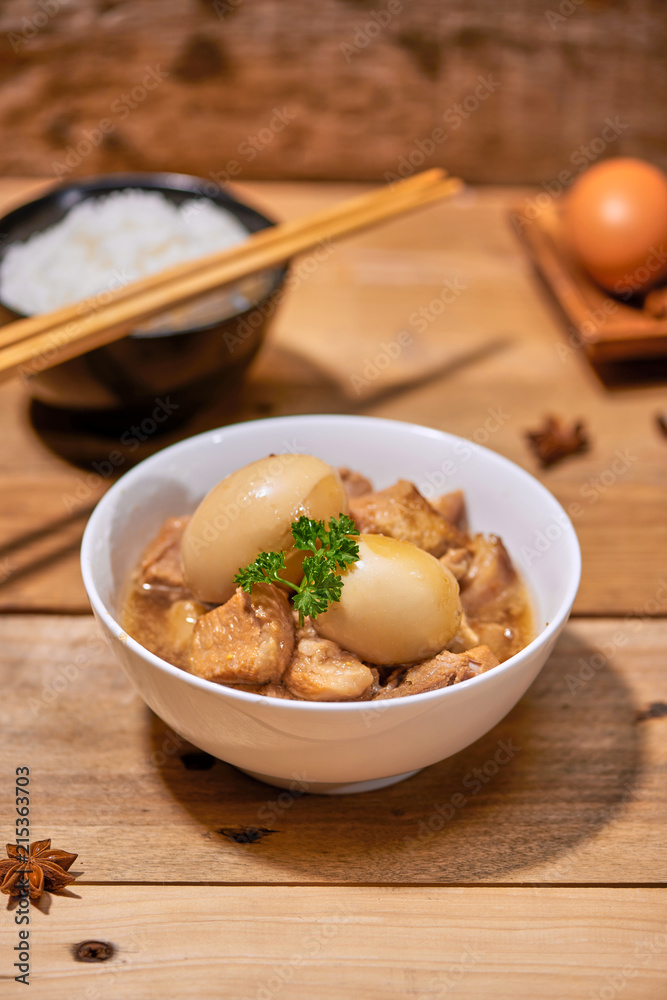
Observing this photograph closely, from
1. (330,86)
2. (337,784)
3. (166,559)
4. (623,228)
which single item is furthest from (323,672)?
(330,86)

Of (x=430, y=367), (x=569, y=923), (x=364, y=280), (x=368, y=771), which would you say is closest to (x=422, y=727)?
(x=368, y=771)

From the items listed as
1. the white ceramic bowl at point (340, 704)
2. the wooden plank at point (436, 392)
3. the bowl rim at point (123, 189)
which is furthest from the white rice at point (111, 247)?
the white ceramic bowl at point (340, 704)

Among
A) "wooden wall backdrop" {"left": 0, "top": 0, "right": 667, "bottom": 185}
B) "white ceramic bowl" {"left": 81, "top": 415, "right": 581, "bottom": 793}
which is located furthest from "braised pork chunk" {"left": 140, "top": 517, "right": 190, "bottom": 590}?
"wooden wall backdrop" {"left": 0, "top": 0, "right": 667, "bottom": 185}

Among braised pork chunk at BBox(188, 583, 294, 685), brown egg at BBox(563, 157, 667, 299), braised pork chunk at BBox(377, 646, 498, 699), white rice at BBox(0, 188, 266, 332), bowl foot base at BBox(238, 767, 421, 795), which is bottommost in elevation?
bowl foot base at BBox(238, 767, 421, 795)

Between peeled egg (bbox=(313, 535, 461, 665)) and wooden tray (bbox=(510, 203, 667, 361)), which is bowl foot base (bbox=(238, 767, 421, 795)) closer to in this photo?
peeled egg (bbox=(313, 535, 461, 665))

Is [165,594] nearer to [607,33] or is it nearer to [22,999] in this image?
[22,999]

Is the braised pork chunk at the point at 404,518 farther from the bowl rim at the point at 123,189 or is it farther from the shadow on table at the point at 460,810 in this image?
the bowl rim at the point at 123,189

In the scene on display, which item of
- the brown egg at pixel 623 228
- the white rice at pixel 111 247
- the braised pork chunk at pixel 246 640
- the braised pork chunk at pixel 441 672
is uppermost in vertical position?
the white rice at pixel 111 247
